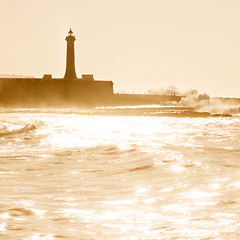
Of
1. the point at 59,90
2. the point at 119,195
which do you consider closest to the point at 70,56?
the point at 59,90

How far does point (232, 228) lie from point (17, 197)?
264 cm

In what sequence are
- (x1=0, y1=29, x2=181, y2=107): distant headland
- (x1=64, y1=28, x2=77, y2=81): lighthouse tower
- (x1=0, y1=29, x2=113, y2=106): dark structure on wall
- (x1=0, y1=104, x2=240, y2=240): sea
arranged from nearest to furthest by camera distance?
(x1=0, y1=104, x2=240, y2=240): sea
(x1=64, y1=28, x2=77, y2=81): lighthouse tower
(x1=0, y1=29, x2=181, y2=107): distant headland
(x1=0, y1=29, x2=113, y2=106): dark structure on wall

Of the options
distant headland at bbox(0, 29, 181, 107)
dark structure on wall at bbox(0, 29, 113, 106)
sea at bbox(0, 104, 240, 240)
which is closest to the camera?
sea at bbox(0, 104, 240, 240)

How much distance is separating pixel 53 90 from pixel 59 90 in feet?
2.22

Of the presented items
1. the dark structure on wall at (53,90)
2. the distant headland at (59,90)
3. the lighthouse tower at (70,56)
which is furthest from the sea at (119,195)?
the dark structure on wall at (53,90)

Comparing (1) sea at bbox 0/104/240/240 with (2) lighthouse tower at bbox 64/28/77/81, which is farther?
(2) lighthouse tower at bbox 64/28/77/81

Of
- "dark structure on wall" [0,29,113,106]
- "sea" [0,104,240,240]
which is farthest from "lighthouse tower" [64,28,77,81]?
"sea" [0,104,240,240]

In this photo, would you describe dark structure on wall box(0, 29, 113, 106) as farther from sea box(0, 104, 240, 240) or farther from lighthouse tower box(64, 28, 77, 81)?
sea box(0, 104, 240, 240)

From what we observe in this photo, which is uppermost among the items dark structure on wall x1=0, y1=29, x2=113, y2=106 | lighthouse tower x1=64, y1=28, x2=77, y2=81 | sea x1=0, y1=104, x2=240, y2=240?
lighthouse tower x1=64, y1=28, x2=77, y2=81

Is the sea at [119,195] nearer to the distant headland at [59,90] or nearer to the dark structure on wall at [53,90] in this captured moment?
the distant headland at [59,90]

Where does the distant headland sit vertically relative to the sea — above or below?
above

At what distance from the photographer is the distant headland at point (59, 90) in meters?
57.2

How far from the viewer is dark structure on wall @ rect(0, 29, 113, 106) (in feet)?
188

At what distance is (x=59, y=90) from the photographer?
193ft
